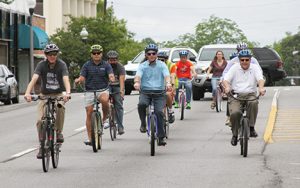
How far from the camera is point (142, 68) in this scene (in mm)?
15859

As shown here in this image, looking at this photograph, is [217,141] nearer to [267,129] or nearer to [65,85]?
[267,129]

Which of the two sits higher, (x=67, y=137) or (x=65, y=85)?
(x=65, y=85)

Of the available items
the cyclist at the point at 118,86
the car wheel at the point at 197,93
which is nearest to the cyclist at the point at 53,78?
the cyclist at the point at 118,86

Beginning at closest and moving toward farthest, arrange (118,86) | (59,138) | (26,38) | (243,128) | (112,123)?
1. (59,138)
2. (243,128)
3. (112,123)
4. (118,86)
5. (26,38)

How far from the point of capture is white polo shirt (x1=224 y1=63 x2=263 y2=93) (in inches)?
595

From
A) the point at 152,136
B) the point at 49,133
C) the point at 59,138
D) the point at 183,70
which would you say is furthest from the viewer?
the point at 183,70

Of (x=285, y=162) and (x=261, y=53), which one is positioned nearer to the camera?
(x=285, y=162)

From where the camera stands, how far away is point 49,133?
43.1 feet

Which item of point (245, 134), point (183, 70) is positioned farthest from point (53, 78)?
point (183, 70)

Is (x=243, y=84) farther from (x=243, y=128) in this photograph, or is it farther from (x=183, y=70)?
(x=183, y=70)

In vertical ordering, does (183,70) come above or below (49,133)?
above

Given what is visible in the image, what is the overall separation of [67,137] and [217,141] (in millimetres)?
3366

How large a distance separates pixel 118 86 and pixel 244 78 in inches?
163

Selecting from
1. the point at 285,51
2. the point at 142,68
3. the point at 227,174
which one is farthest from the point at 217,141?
the point at 285,51
